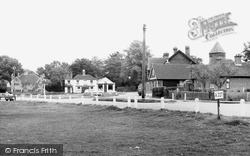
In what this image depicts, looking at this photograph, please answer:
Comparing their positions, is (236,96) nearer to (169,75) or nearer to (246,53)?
(169,75)

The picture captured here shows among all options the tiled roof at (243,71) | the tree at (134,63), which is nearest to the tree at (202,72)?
the tiled roof at (243,71)

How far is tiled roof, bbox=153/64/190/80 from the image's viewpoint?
53903mm

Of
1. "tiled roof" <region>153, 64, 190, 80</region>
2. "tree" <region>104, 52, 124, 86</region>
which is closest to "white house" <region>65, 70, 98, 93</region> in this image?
"tree" <region>104, 52, 124, 86</region>

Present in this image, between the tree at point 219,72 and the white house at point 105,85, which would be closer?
the tree at point 219,72

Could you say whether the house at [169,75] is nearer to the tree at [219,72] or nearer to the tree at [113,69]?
the tree at [219,72]

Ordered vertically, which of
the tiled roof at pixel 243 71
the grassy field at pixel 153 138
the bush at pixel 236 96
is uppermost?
the tiled roof at pixel 243 71

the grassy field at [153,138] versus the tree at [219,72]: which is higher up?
the tree at [219,72]

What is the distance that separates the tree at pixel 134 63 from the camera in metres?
88.4

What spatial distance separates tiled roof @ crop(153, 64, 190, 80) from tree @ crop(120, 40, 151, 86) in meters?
31.4

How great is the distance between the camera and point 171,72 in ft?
181

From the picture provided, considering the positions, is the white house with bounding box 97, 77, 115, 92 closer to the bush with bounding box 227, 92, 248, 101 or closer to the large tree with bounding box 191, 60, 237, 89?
the large tree with bounding box 191, 60, 237, 89

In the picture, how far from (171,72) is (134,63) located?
114 feet

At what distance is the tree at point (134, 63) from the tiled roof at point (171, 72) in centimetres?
3137

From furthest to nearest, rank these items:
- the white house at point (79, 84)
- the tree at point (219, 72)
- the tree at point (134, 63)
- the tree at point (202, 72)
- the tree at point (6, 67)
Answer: the tree at point (6, 67), the white house at point (79, 84), the tree at point (134, 63), the tree at point (202, 72), the tree at point (219, 72)
